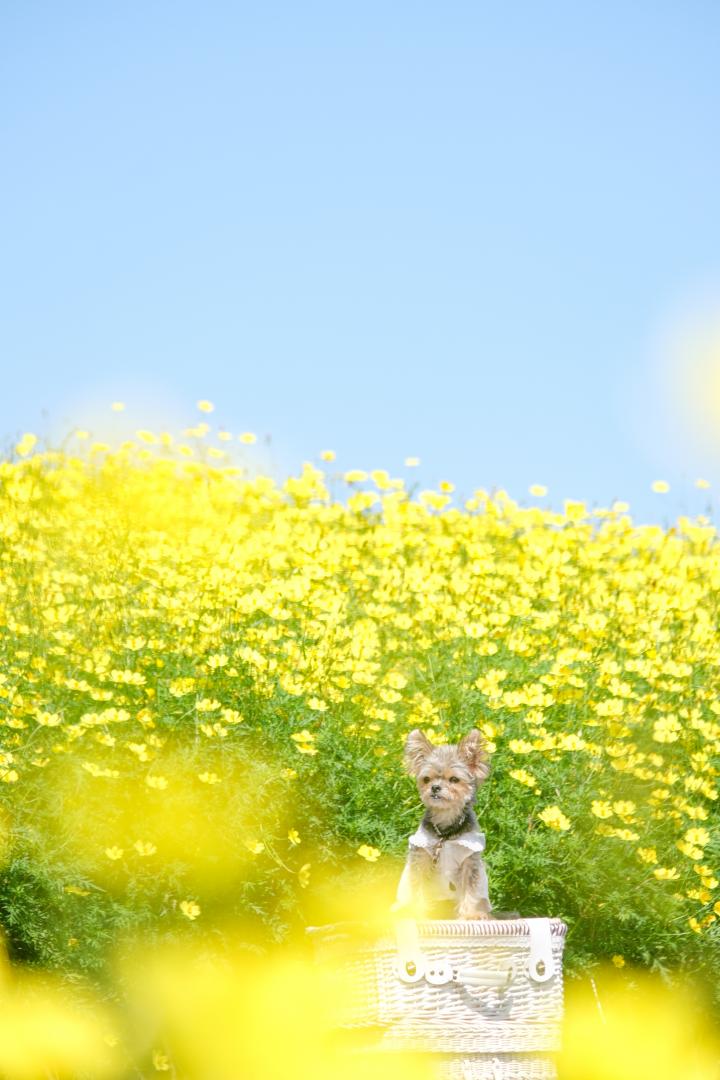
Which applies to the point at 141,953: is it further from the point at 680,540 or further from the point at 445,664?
the point at 680,540

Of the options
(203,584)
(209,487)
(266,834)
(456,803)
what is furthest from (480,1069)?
(209,487)

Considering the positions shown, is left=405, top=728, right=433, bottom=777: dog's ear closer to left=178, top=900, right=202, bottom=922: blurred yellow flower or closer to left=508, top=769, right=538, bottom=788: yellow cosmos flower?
left=508, top=769, right=538, bottom=788: yellow cosmos flower

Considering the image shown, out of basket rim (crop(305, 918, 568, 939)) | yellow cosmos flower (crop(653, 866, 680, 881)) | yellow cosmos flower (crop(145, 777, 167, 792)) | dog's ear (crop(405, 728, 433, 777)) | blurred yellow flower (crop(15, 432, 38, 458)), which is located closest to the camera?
basket rim (crop(305, 918, 568, 939))

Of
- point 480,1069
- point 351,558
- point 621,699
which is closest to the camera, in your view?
point 480,1069

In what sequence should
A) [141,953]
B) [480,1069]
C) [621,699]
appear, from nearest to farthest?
[480,1069], [141,953], [621,699]

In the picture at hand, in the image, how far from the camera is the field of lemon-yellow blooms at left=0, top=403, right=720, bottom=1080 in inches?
208

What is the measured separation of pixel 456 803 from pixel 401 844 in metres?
0.81

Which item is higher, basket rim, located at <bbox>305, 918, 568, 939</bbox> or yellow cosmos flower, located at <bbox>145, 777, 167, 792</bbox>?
yellow cosmos flower, located at <bbox>145, 777, 167, 792</bbox>

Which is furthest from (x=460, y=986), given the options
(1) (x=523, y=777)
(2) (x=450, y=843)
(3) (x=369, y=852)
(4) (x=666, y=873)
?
(4) (x=666, y=873)

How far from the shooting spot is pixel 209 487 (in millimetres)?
9594

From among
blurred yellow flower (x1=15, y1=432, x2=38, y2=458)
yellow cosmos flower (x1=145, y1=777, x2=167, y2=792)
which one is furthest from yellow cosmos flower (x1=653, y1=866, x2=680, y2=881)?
blurred yellow flower (x1=15, y1=432, x2=38, y2=458)

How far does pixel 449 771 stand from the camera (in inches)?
185

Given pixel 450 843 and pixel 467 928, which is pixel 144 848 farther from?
pixel 467 928

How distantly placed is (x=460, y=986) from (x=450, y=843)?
18.0 inches
